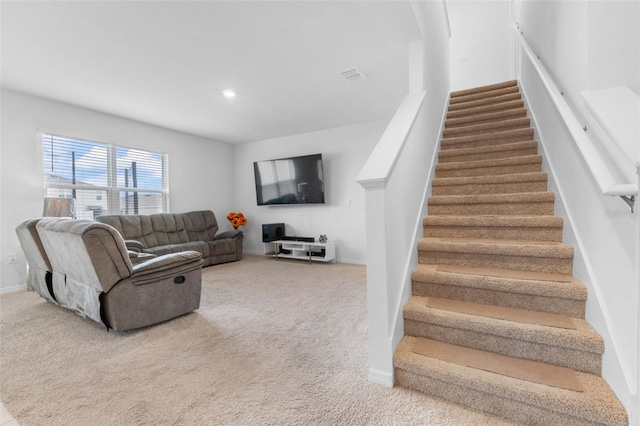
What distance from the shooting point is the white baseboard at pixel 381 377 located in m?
1.49

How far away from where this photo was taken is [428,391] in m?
1.43

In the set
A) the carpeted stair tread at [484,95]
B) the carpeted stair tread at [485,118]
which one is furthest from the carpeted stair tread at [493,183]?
the carpeted stair tread at [484,95]

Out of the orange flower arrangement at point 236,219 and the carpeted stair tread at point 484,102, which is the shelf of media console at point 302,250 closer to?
the orange flower arrangement at point 236,219

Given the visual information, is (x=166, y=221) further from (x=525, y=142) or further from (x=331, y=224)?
(x=525, y=142)

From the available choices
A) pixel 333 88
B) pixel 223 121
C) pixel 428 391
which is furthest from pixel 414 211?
pixel 223 121

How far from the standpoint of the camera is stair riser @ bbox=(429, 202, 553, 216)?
6.90 ft

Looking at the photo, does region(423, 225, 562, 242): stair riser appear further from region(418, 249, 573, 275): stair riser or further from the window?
the window

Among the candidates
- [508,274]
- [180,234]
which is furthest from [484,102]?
[180,234]

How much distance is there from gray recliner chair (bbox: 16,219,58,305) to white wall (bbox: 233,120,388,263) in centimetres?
365

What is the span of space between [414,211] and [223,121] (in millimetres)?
3911

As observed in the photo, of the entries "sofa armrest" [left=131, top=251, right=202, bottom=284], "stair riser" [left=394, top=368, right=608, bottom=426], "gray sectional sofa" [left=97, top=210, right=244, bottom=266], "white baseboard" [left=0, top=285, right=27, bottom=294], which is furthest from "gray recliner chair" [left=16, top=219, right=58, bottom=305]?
"stair riser" [left=394, top=368, right=608, bottom=426]

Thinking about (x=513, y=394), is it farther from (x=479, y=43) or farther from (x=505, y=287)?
(x=479, y=43)

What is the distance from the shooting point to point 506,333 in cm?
145

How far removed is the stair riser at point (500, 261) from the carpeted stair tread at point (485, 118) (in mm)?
2184
